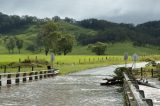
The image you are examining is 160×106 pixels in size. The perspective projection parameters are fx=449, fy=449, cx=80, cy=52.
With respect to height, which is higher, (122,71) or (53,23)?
(53,23)

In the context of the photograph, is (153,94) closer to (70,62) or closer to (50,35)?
(70,62)

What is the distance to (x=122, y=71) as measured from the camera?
130 feet

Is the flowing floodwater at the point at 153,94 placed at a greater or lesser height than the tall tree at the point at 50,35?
lesser

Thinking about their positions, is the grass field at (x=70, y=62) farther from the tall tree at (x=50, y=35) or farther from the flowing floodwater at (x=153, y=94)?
the tall tree at (x=50, y=35)

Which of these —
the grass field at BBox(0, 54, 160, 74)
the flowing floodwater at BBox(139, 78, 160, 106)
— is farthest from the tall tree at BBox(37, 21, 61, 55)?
the flowing floodwater at BBox(139, 78, 160, 106)

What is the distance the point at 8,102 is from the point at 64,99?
138 inches

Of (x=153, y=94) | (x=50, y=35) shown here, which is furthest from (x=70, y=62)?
(x=50, y=35)

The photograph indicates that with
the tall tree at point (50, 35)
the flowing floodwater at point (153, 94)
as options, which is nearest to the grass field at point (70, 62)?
the flowing floodwater at point (153, 94)

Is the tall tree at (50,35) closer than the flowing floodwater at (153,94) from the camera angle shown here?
No

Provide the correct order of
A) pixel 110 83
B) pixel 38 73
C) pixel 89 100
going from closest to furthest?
pixel 89 100 < pixel 110 83 < pixel 38 73

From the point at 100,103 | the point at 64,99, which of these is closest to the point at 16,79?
the point at 64,99

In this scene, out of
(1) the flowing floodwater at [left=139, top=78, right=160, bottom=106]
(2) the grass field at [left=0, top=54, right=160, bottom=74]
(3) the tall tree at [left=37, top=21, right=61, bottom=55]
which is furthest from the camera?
(3) the tall tree at [left=37, top=21, right=61, bottom=55]

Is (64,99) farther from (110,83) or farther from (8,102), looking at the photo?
(110,83)

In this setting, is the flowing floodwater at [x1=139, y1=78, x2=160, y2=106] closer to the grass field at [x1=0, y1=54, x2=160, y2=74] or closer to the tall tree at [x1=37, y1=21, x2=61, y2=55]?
the grass field at [x1=0, y1=54, x2=160, y2=74]
